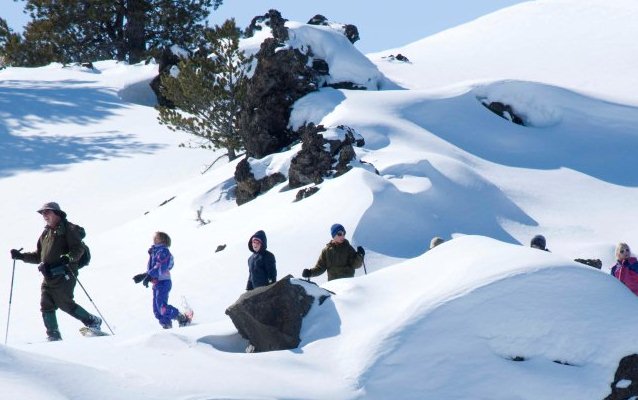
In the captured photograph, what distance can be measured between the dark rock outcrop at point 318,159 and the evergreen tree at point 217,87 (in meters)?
6.27

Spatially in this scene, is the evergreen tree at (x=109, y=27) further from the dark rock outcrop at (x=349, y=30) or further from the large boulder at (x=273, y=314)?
the large boulder at (x=273, y=314)

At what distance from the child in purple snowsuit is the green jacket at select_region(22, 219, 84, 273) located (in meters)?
1.57

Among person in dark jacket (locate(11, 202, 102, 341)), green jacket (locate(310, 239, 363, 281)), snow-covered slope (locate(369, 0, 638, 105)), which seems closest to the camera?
person in dark jacket (locate(11, 202, 102, 341))

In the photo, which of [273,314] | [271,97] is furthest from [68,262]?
[271,97]

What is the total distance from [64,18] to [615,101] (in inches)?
1215

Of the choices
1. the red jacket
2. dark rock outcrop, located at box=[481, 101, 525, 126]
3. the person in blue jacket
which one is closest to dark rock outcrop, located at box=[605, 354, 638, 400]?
the red jacket

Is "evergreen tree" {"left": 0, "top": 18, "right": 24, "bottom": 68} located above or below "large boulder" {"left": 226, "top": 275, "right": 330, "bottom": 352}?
below

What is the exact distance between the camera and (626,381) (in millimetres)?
6879

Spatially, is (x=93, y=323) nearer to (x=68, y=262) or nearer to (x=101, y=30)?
(x=68, y=262)

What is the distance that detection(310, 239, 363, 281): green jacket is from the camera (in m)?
10.8

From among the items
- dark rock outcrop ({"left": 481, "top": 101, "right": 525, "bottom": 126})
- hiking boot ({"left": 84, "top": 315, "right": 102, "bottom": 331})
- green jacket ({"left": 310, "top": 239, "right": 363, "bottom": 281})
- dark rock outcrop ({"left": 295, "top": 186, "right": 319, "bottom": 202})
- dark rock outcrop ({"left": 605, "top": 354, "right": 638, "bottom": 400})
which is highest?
dark rock outcrop ({"left": 605, "top": 354, "right": 638, "bottom": 400})

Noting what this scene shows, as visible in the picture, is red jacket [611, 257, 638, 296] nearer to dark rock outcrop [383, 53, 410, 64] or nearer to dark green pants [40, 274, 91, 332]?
dark green pants [40, 274, 91, 332]

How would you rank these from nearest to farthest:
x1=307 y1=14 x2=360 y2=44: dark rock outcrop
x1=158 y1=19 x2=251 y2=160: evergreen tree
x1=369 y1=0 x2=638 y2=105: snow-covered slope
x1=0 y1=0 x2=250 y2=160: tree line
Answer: x1=158 y1=19 x2=251 y2=160: evergreen tree, x1=307 y1=14 x2=360 y2=44: dark rock outcrop, x1=369 y1=0 x2=638 y2=105: snow-covered slope, x1=0 y1=0 x2=250 y2=160: tree line

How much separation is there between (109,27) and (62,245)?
1651 inches
